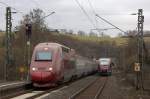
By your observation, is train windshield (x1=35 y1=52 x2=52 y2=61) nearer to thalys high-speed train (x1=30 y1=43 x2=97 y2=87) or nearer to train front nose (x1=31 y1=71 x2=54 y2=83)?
thalys high-speed train (x1=30 y1=43 x2=97 y2=87)

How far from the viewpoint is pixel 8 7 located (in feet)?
158

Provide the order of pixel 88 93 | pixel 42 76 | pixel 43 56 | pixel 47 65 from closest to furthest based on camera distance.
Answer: pixel 88 93, pixel 42 76, pixel 47 65, pixel 43 56

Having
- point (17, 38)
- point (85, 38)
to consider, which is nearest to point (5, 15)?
point (17, 38)

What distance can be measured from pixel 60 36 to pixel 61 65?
43479 mm

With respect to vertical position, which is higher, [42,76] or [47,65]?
[47,65]

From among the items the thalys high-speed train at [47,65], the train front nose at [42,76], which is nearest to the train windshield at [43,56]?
the thalys high-speed train at [47,65]

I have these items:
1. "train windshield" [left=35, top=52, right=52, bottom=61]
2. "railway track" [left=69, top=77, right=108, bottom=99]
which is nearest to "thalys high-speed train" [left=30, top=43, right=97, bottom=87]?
"train windshield" [left=35, top=52, right=52, bottom=61]

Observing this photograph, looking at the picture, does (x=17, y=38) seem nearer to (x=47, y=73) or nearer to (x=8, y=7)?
(x=8, y=7)

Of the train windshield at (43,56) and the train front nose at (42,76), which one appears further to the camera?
the train windshield at (43,56)

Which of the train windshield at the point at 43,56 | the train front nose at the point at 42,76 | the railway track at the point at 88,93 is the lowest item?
the railway track at the point at 88,93

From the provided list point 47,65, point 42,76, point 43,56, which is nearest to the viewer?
point 42,76

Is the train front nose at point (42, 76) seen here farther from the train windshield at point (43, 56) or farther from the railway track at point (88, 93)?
the railway track at point (88, 93)

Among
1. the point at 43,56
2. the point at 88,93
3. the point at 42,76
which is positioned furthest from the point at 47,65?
the point at 88,93

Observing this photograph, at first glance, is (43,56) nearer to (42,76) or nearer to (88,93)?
(42,76)
